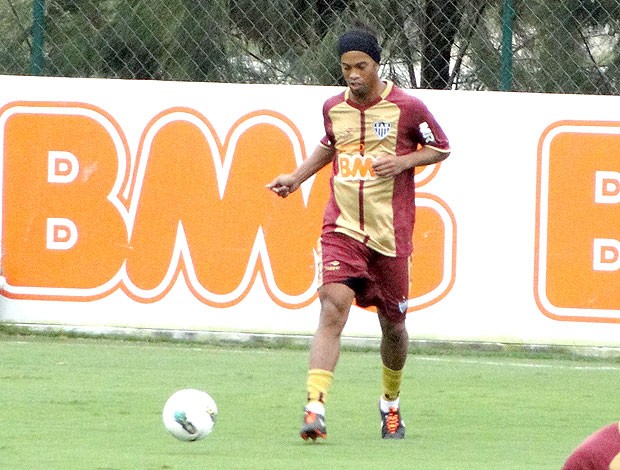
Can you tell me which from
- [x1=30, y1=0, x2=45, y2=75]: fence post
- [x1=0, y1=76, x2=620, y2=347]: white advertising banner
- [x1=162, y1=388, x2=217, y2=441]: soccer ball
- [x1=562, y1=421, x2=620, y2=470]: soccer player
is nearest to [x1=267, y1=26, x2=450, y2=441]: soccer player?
[x1=162, y1=388, x2=217, y2=441]: soccer ball

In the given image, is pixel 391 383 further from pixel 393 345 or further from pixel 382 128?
pixel 382 128

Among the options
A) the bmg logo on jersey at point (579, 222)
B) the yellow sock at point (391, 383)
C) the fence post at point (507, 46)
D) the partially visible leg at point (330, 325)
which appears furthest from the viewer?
the fence post at point (507, 46)

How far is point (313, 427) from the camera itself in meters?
6.68

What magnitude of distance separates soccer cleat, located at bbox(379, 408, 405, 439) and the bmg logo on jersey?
142 inches

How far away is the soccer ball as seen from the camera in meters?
6.43

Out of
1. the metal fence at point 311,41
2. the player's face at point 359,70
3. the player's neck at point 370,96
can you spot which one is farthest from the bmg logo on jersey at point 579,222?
the player's face at point 359,70

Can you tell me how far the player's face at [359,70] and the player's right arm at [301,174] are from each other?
0.40 m

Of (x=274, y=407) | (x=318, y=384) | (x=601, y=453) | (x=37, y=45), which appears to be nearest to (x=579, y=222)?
(x=274, y=407)

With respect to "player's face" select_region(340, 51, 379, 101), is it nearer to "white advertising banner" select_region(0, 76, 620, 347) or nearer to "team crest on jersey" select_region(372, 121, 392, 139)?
"team crest on jersey" select_region(372, 121, 392, 139)

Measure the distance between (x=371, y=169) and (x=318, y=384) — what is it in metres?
1.05

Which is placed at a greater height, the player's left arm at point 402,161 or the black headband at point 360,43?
the black headband at point 360,43

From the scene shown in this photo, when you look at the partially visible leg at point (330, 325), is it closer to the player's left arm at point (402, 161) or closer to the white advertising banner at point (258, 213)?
the player's left arm at point (402, 161)

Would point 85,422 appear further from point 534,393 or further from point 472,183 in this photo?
point 472,183

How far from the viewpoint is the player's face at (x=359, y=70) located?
7.16m
